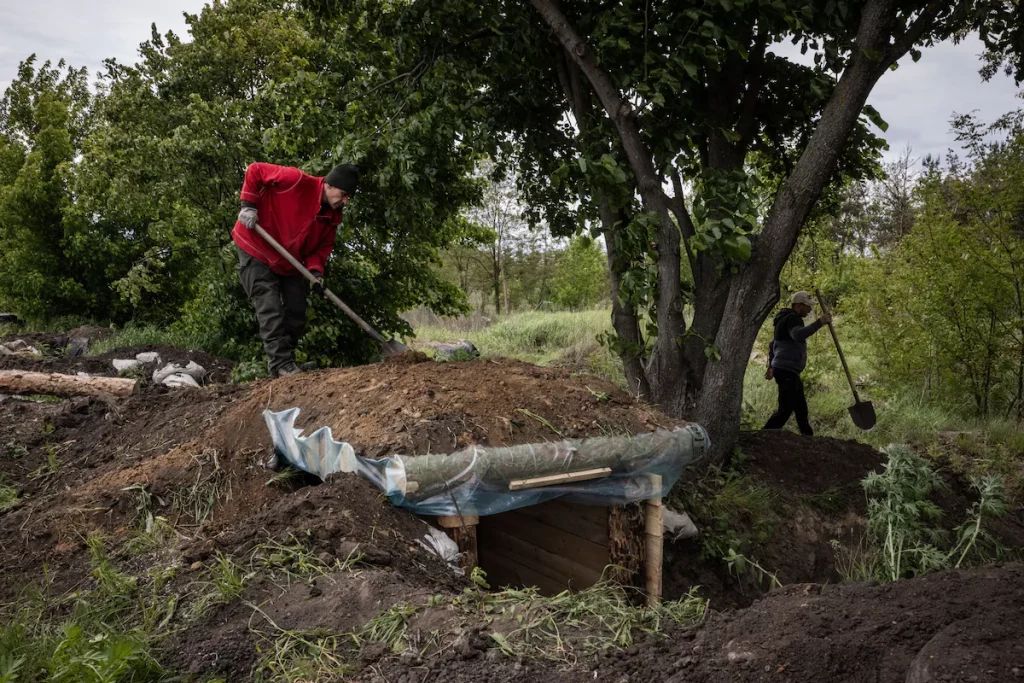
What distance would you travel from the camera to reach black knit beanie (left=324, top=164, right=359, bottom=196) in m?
5.58

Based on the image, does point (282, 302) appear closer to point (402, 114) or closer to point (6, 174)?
point (402, 114)

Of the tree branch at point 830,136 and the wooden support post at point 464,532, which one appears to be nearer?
the wooden support post at point 464,532

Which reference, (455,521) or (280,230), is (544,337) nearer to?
(280,230)

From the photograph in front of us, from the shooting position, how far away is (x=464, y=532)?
149 inches

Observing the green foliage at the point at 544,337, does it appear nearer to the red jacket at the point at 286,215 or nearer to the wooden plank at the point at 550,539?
the red jacket at the point at 286,215

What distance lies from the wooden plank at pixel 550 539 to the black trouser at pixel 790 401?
3333 millimetres

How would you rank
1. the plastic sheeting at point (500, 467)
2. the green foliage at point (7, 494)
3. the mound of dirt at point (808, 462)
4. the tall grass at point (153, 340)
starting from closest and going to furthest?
the plastic sheeting at point (500, 467)
the green foliage at point (7, 494)
the mound of dirt at point (808, 462)
the tall grass at point (153, 340)

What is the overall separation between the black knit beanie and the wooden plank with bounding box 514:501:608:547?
8.54 ft

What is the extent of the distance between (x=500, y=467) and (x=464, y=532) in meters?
0.37

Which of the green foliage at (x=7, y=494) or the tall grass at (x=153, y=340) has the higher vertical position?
the tall grass at (x=153, y=340)

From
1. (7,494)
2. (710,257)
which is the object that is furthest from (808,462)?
(7,494)

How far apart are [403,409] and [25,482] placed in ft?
8.02

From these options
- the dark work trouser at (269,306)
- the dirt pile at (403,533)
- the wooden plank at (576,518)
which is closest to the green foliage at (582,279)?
the dirt pile at (403,533)

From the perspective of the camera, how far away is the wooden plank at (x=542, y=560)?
4.51 m
